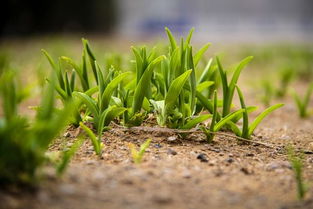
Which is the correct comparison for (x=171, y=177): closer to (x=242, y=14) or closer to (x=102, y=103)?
(x=102, y=103)

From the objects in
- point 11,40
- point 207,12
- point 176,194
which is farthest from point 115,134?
point 207,12

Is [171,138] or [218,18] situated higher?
[218,18]

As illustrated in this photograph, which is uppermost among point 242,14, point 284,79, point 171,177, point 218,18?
point 242,14

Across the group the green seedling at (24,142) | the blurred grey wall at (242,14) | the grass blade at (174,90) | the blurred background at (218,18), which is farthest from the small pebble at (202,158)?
the blurred grey wall at (242,14)

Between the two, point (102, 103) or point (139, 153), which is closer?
point (139, 153)

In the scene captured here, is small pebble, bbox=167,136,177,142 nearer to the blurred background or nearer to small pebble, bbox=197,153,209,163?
small pebble, bbox=197,153,209,163

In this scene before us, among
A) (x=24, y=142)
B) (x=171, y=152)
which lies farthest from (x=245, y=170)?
(x=24, y=142)

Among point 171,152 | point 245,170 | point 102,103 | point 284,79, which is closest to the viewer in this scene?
point 245,170

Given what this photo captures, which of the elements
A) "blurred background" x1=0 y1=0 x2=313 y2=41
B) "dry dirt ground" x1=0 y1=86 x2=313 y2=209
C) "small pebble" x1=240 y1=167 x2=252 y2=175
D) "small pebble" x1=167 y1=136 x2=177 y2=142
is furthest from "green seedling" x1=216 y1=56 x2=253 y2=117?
"blurred background" x1=0 y1=0 x2=313 y2=41

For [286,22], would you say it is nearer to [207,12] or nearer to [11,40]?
Answer: [207,12]
